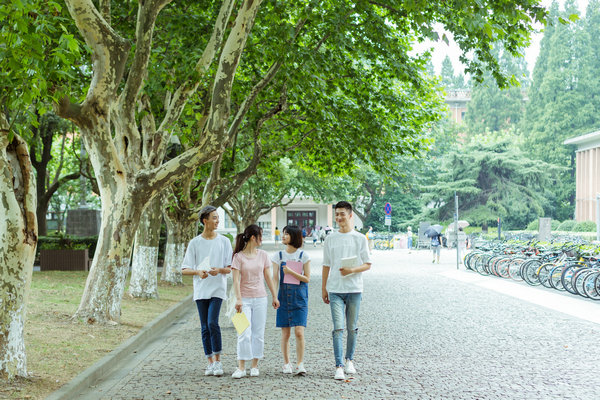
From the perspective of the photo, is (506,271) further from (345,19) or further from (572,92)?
(572,92)

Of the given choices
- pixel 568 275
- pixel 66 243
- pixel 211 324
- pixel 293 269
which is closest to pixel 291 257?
pixel 293 269

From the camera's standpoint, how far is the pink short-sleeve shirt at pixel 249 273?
711cm

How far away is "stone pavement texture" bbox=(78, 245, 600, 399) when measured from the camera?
21.1 feet

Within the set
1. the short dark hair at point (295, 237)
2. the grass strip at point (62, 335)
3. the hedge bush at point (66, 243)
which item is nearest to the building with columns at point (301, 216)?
the hedge bush at point (66, 243)

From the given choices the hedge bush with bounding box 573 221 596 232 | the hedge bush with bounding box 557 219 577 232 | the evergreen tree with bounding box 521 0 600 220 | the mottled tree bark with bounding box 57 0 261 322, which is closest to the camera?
the mottled tree bark with bounding box 57 0 261 322

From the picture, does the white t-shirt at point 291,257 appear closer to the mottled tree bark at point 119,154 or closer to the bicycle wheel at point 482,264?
the mottled tree bark at point 119,154

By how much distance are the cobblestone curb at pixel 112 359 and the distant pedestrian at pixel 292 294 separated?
195cm

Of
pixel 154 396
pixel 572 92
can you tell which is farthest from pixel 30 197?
pixel 572 92

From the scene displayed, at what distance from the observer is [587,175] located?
60.2 metres

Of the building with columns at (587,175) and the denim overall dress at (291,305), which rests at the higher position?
the building with columns at (587,175)

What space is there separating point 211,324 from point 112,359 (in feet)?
5.13

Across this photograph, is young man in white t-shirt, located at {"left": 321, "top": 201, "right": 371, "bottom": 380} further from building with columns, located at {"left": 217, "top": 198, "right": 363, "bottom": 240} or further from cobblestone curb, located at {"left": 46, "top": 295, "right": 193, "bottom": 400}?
building with columns, located at {"left": 217, "top": 198, "right": 363, "bottom": 240}

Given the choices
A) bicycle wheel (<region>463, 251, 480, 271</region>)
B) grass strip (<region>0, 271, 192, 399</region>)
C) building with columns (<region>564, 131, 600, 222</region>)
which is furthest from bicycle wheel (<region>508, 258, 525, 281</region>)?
building with columns (<region>564, 131, 600, 222</region>)

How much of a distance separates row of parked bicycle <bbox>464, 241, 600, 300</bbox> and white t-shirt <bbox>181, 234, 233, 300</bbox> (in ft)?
33.8
